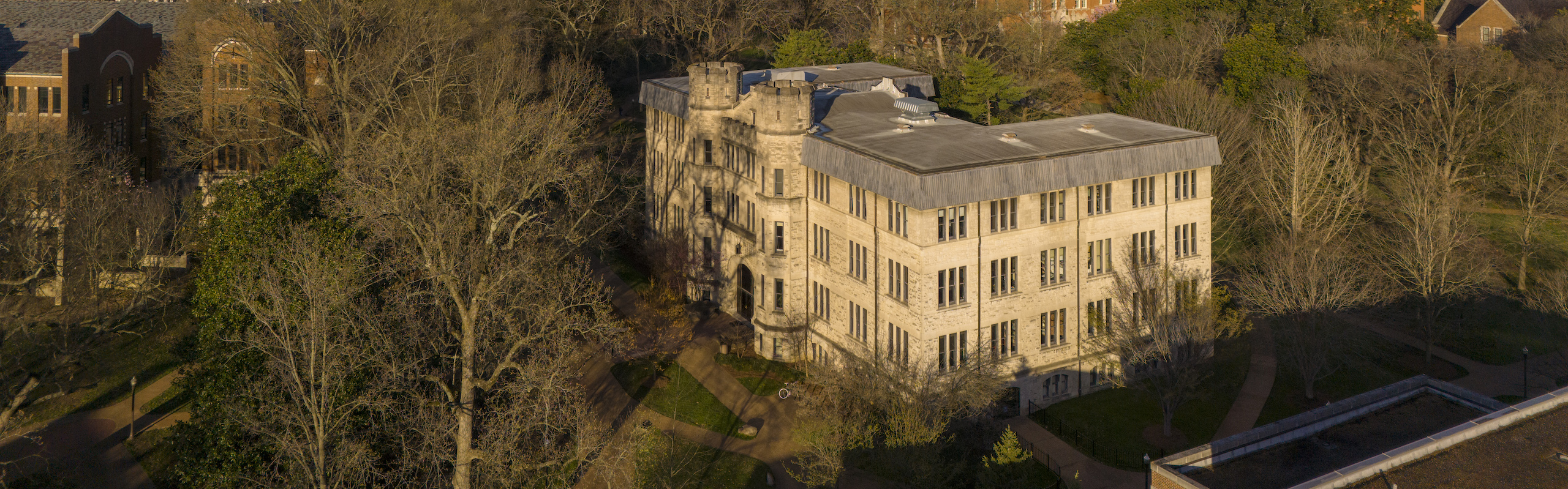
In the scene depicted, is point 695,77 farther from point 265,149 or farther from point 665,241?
point 265,149

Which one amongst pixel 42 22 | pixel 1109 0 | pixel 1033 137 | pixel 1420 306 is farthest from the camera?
pixel 1109 0

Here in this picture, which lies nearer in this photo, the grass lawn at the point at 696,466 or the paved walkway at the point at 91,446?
the paved walkway at the point at 91,446

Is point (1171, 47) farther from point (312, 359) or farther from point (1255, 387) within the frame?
point (312, 359)

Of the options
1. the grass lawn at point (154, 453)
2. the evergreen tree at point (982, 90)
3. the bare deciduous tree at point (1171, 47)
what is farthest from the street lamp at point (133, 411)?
the bare deciduous tree at point (1171, 47)

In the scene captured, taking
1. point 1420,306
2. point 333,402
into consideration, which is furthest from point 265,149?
point 1420,306

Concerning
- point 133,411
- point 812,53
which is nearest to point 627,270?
point 812,53

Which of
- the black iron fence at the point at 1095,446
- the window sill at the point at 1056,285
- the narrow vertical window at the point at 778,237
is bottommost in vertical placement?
the black iron fence at the point at 1095,446

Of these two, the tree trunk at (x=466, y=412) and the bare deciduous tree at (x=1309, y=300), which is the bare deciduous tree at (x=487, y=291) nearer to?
the tree trunk at (x=466, y=412)
